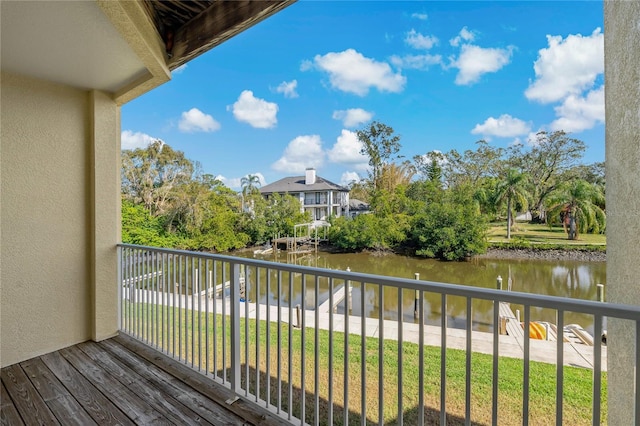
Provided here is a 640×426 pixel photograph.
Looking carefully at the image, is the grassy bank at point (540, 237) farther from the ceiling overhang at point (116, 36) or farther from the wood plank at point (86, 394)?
the wood plank at point (86, 394)

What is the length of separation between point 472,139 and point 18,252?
3133 cm

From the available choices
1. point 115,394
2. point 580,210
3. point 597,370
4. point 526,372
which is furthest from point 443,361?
point 580,210

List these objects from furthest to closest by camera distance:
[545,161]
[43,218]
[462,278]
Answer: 1. [545,161]
2. [462,278]
3. [43,218]

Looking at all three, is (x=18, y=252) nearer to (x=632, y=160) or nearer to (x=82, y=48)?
(x=82, y=48)

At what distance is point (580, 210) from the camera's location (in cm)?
1363

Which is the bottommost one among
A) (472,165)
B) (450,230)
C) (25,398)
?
(450,230)

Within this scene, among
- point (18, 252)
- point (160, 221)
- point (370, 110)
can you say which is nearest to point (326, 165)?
point (370, 110)

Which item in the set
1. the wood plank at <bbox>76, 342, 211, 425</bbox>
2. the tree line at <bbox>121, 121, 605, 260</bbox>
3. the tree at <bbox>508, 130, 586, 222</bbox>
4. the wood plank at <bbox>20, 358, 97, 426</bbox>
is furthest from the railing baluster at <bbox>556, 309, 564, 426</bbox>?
the tree at <bbox>508, 130, 586, 222</bbox>

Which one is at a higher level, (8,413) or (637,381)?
(637,381)

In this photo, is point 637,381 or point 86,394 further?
point 86,394

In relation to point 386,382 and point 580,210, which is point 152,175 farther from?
point 580,210

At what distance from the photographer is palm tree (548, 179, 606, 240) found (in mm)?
12086

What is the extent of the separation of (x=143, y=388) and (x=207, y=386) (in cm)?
43

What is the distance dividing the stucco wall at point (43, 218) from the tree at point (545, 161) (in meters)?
20.9
